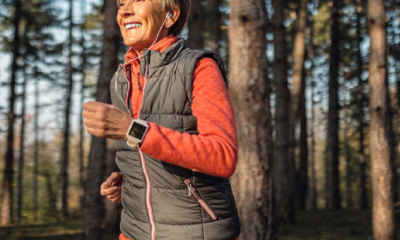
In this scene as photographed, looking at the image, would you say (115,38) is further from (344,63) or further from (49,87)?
(49,87)

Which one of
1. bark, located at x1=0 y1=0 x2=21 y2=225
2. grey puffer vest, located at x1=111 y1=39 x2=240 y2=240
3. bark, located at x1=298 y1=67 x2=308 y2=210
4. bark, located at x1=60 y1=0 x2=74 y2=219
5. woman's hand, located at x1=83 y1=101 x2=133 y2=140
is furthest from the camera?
bark, located at x1=60 y1=0 x2=74 y2=219

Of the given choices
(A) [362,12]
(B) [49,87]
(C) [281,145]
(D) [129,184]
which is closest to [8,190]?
(C) [281,145]

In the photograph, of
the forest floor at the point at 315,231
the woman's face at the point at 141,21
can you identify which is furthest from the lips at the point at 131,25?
the forest floor at the point at 315,231

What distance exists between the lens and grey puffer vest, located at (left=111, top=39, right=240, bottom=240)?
2.01 meters

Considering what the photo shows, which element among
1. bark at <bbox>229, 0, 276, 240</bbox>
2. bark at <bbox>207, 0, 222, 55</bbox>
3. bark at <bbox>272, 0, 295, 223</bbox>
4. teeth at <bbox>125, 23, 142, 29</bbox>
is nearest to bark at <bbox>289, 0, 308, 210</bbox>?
bark at <bbox>272, 0, 295, 223</bbox>

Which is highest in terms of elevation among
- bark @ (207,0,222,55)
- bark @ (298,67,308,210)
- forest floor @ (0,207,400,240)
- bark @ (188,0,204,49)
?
bark @ (207,0,222,55)

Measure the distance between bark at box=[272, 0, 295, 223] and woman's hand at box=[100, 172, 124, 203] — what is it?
33.2 feet

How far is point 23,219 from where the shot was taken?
76.0ft

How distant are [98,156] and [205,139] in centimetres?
701

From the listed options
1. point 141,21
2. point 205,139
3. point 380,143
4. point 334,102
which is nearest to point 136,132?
point 205,139

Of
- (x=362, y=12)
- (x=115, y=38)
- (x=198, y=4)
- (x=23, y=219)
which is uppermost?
(x=362, y=12)

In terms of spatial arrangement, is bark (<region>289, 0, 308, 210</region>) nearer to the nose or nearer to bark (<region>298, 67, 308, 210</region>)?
bark (<region>298, 67, 308, 210</region>)

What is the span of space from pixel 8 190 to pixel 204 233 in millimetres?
17019

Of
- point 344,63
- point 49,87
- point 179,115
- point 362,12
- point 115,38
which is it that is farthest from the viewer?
point 49,87
